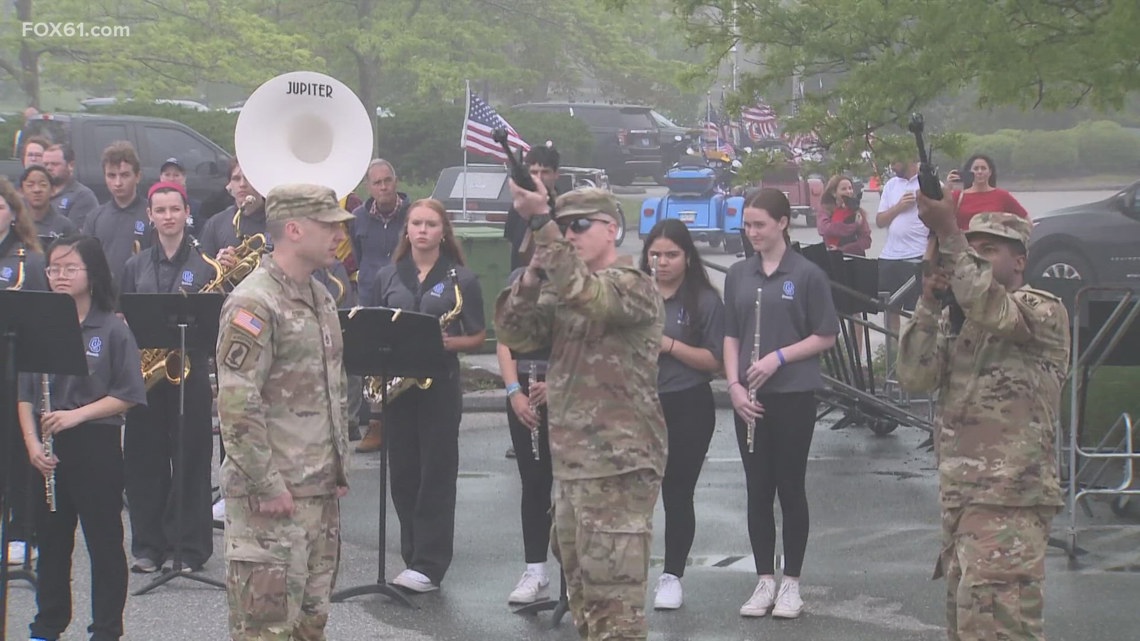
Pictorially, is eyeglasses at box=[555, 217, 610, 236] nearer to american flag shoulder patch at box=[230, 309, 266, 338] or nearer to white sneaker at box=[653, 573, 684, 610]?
american flag shoulder patch at box=[230, 309, 266, 338]

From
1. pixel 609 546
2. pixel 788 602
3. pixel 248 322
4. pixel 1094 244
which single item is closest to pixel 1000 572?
pixel 609 546

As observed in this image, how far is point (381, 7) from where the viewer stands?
29.1m

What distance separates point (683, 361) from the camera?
22.8 feet

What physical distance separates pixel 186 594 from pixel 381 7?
2289 centimetres

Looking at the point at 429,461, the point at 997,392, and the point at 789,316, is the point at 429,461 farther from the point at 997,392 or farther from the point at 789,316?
the point at 997,392

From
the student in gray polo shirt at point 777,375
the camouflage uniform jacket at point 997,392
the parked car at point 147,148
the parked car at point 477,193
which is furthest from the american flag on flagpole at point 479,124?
the camouflage uniform jacket at point 997,392

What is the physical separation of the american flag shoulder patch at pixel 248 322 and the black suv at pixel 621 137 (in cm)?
2868

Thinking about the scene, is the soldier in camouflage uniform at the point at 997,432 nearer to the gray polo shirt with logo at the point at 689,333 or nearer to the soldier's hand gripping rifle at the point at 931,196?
the soldier's hand gripping rifle at the point at 931,196

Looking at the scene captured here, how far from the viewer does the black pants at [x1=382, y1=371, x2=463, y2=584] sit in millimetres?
7512

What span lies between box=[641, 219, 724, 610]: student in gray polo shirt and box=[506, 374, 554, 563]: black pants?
62 centimetres

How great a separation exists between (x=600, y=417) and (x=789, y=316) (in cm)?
202

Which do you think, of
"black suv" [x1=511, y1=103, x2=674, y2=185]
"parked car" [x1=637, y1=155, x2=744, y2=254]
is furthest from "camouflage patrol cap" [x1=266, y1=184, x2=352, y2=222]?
"black suv" [x1=511, y1=103, x2=674, y2=185]

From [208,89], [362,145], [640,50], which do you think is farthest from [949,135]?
[208,89]

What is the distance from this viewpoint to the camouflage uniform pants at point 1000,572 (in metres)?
5.08
